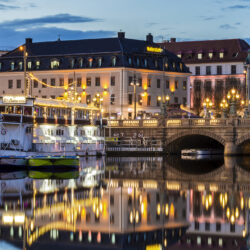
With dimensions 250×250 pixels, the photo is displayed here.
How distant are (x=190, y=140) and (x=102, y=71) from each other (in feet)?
97.8

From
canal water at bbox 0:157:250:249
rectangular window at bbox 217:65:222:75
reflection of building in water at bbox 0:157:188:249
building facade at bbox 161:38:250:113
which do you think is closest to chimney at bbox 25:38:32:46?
building facade at bbox 161:38:250:113

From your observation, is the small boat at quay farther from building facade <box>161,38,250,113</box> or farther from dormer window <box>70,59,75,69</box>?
building facade <box>161,38,250,113</box>

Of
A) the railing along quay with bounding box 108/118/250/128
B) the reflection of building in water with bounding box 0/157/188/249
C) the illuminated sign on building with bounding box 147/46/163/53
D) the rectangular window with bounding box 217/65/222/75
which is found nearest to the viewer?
the reflection of building in water with bounding box 0/157/188/249

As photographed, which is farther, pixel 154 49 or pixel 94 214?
pixel 154 49

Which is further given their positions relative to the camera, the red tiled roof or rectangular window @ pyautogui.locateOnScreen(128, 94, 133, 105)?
the red tiled roof

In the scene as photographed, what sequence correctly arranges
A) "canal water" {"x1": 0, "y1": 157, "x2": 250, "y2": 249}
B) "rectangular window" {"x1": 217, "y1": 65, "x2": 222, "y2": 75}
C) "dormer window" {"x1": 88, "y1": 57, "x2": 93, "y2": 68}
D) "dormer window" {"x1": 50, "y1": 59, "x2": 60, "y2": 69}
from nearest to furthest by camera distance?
1. "canal water" {"x1": 0, "y1": 157, "x2": 250, "y2": 249}
2. "dormer window" {"x1": 88, "y1": 57, "x2": 93, "y2": 68}
3. "dormer window" {"x1": 50, "y1": 59, "x2": 60, "y2": 69}
4. "rectangular window" {"x1": 217, "y1": 65, "x2": 222, "y2": 75}

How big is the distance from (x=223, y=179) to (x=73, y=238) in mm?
32142

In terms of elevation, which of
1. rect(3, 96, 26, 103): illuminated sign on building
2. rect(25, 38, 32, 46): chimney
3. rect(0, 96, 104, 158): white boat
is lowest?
rect(0, 96, 104, 158): white boat

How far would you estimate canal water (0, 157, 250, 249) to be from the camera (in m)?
34.2

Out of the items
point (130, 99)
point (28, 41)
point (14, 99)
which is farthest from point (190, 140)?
point (28, 41)

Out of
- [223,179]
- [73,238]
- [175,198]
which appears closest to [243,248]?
[73,238]

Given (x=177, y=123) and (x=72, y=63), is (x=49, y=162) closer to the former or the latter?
(x=177, y=123)

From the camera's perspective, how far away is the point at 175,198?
49219mm

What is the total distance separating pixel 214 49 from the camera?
605 ft
